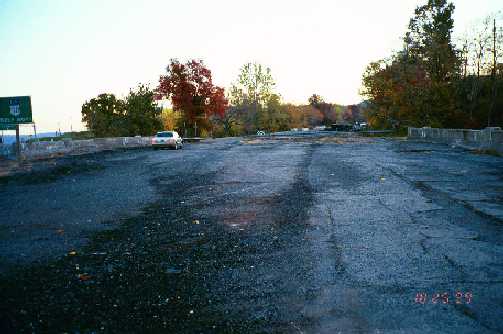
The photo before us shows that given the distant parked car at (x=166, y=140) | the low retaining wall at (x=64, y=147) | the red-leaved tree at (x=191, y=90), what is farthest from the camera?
the red-leaved tree at (x=191, y=90)

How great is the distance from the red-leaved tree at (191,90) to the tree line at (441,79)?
24435 millimetres

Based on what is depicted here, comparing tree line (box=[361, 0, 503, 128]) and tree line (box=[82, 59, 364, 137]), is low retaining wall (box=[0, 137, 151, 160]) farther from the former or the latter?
tree line (box=[361, 0, 503, 128])

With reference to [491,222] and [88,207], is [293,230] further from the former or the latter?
[88,207]

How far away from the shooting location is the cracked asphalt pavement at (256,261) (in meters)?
3.49

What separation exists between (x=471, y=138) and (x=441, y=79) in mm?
26513

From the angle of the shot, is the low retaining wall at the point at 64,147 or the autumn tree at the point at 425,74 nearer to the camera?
the low retaining wall at the point at 64,147

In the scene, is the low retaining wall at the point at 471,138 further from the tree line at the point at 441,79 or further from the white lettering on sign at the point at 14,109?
the white lettering on sign at the point at 14,109

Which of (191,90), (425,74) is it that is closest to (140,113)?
(191,90)

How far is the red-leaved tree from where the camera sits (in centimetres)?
5294

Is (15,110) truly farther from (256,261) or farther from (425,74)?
(425,74)

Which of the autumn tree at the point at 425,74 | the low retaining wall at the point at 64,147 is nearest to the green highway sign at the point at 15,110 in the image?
the low retaining wall at the point at 64,147

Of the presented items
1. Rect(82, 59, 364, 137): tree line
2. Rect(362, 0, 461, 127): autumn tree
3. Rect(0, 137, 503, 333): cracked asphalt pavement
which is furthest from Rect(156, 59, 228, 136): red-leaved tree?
Rect(0, 137, 503, 333): cracked asphalt pavement

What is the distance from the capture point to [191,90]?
5353 centimetres

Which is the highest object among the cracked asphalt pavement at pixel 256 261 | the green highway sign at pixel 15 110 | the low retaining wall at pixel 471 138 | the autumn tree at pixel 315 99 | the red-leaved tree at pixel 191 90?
the autumn tree at pixel 315 99
